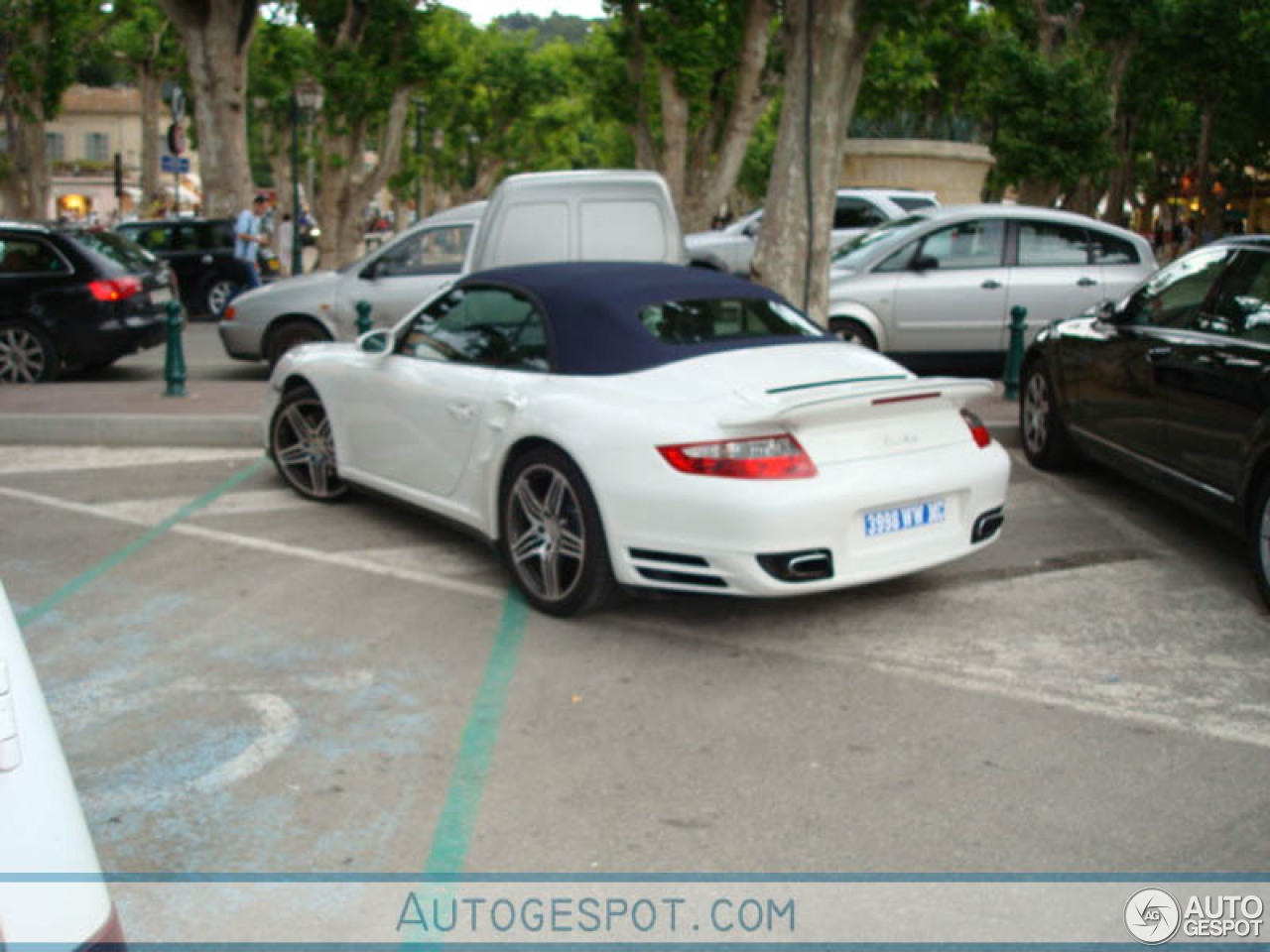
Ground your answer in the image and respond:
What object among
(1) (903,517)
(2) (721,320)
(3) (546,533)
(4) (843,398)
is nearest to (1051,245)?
(2) (721,320)

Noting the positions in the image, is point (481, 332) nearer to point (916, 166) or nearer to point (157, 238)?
point (157, 238)

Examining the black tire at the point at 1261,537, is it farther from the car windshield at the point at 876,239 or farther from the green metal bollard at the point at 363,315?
the green metal bollard at the point at 363,315

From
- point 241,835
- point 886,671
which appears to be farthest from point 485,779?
point 886,671

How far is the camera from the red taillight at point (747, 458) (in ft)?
17.1

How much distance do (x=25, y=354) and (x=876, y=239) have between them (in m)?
8.10

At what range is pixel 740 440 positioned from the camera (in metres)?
5.25

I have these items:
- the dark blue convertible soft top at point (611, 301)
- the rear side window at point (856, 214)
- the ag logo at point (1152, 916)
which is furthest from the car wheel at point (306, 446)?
the rear side window at point (856, 214)

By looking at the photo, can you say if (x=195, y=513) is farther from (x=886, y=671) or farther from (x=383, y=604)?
(x=886, y=671)

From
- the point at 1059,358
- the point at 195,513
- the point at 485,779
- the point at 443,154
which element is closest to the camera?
the point at 485,779

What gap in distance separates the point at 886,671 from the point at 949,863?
62.6 inches

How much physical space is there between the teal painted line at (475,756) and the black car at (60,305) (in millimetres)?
8852

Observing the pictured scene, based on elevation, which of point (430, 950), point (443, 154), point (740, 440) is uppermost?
point (443, 154)

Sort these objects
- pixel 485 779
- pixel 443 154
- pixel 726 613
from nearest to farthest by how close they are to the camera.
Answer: pixel 485 779 → pixel 726 613 → pixel 443 154

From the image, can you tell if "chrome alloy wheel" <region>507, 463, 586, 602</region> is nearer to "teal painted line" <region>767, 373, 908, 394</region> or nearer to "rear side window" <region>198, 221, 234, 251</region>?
"teal painted line" <region>767, 373, 908, 394</region>
